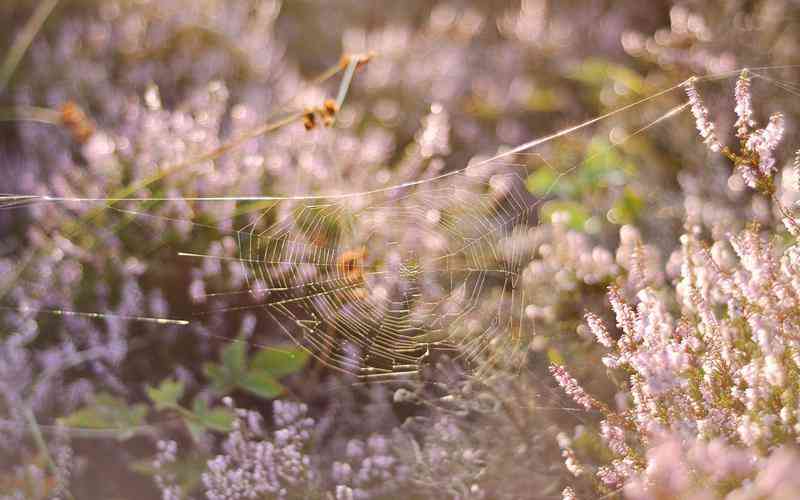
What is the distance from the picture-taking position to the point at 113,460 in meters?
1.52

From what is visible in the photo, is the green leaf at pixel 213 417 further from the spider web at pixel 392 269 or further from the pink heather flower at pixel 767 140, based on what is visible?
the pink heather flower at pixel 767 140

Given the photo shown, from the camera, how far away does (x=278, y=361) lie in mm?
1496

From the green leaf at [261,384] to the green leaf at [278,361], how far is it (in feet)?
0.06

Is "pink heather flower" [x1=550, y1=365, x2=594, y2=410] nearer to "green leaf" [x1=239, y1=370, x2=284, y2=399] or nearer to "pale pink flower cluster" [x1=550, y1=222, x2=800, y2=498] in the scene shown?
"pale pink flower cluster" [x1=550, y1=222, x2=800, y2=498]

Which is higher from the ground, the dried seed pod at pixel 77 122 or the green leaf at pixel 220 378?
the dried seed pod at pixel 77 122

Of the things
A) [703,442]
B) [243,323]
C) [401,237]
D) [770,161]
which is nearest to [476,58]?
[401,237]

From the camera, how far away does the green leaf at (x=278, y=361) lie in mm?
1492

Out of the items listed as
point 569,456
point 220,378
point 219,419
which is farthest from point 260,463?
point 569,456

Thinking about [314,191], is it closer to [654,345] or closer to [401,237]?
[401,237]

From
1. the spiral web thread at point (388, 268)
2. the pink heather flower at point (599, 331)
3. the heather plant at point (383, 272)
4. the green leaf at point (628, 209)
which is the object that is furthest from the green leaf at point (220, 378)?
the green leaf at point (628, 209)

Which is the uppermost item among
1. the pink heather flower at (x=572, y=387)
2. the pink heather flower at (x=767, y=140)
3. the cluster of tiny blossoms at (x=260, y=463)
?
the pink heather flower at (x=767, y=140)

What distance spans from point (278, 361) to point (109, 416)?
1.13 ft

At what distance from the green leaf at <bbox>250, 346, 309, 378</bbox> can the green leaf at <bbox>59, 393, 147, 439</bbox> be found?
239 millimetres

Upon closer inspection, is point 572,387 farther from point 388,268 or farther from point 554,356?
point 388,268
